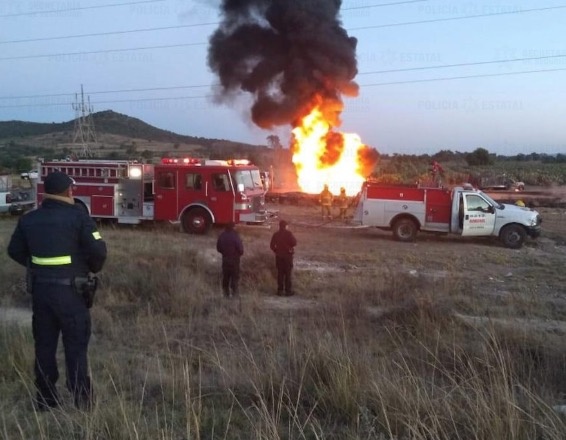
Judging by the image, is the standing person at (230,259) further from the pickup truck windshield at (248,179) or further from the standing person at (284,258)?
the pickup truck windshield at (248,179)

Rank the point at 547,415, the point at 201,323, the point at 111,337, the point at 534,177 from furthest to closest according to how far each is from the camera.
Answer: the point at 534,177 < the point at 201,323 < the point at 111,337 < the point at 547,415

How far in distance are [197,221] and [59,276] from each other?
15881 mm

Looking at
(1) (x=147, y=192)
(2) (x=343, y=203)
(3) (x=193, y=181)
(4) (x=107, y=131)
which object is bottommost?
(2) (x=343, y=203)

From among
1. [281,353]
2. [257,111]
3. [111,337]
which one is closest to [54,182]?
[281,353]

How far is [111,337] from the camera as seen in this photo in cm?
760

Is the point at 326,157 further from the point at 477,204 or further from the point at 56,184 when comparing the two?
the point at 56,184

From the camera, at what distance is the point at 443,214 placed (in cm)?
1958

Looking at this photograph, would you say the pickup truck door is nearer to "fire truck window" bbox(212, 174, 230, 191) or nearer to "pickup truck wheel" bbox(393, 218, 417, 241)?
"pickup truck wheel" bbox(393, 218, 417, 241)

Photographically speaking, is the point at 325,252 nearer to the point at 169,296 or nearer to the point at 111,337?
the point at 169,296

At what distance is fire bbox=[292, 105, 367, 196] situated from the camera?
91.0 ft

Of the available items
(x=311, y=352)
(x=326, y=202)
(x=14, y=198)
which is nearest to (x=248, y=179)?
(x=326, y=202)

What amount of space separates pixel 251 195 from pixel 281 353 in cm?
1477

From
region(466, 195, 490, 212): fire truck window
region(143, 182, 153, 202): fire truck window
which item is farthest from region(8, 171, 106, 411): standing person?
region(143, 182, 153, 202): fire truck window

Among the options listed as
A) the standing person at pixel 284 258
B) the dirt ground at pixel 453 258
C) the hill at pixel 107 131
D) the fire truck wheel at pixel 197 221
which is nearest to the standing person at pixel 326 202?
the dirt ground at pixel 453 258
